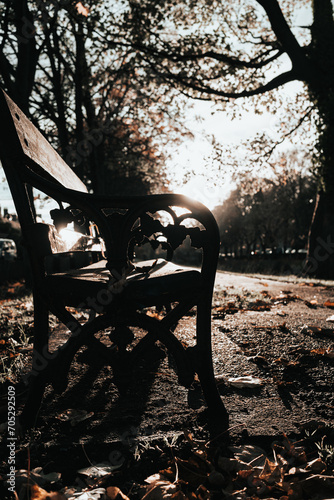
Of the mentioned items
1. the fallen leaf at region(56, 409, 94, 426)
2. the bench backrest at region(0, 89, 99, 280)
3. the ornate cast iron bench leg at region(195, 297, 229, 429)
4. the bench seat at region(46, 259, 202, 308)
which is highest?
the bench backrest at region(0, 89, 99, 280)

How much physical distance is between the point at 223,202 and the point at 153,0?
42.8m

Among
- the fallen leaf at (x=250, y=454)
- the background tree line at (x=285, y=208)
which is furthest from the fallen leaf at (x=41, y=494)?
the background tree line at (x=285, y=208)

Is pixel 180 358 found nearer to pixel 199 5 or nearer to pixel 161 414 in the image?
pixel 161 414

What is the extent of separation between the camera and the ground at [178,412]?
134 centimetres

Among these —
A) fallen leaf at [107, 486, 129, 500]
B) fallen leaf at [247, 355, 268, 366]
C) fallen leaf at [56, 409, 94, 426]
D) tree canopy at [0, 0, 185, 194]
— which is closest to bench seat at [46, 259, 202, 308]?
fallen leaf at [56, 409, 94, 426]

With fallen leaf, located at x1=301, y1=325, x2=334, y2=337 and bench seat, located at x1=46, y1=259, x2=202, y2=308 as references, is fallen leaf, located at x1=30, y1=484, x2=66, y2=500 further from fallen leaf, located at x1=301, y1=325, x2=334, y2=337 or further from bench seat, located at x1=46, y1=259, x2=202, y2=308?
fallen leaf, located at x1=301, y1=325, x2=334, y2=337

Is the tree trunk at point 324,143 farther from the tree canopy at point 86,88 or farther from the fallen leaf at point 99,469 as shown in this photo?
the fallen leaf at point 99,469

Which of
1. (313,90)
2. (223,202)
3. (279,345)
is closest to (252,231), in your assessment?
(223,202)

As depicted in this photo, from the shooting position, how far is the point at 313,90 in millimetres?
10062

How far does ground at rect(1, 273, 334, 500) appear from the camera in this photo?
1345 mm

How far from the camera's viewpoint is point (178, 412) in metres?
1.69

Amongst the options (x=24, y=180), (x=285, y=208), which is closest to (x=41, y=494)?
(x=24, y=180)

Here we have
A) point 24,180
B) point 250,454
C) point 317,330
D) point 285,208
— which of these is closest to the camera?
point 250,454

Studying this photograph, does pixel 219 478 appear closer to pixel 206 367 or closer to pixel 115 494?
pixel 115 494
